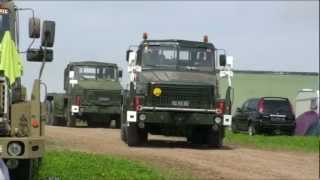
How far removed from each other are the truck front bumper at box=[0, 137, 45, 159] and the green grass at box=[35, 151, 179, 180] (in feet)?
7.46

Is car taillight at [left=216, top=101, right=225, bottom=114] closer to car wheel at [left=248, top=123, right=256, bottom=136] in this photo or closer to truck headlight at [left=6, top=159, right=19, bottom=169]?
truck headlight at [left=6, top=159, right=19, bottom=169]

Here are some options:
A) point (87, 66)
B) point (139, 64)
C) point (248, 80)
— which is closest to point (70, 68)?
point (87, 66)

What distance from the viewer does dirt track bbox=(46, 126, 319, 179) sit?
1470 cm

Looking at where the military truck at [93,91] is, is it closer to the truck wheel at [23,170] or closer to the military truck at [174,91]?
the military truck at [174,91]

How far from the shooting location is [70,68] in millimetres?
32812

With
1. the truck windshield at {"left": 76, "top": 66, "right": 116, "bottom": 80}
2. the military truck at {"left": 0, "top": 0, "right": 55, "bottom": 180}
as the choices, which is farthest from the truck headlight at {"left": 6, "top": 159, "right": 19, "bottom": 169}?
the truck windshield at {"left": 76, "top": 66, "right": 116, "bottom": 80}

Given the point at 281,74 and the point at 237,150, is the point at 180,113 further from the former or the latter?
the point at 281,74

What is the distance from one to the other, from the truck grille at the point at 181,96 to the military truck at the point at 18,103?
8.08m

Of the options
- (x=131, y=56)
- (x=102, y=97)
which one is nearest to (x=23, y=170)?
(x=131, y=56)

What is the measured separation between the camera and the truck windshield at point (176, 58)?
20.2 metres

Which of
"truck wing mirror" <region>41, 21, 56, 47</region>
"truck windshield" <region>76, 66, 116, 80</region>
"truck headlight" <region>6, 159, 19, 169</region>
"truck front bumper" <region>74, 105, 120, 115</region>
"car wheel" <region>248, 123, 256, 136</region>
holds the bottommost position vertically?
"car wheel" <region>248, 123, 256, 136</region>

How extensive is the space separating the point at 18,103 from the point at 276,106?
70.3 ft

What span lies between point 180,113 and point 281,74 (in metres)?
30.3

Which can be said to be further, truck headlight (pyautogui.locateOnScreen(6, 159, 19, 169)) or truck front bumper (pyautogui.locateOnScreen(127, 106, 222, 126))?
truck front bumper (pyautogui.locateOnScreen(127, 106, 222, 126))
